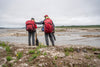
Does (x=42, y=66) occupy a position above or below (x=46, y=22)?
below

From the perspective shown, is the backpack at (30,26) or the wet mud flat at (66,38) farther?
the wet mud flat at (66,38)

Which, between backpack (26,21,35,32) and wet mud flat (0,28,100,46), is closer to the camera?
backpack (26,21,35,32)

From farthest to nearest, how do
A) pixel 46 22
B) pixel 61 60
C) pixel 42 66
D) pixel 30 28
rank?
1. pixel 30 28
2. pixel 46 22
3. pixel 61 60
4. pixel 42 66

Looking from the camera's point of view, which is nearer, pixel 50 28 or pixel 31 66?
pixel 31 66

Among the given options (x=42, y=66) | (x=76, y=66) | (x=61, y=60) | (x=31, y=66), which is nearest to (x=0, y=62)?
(x=31, y=66)

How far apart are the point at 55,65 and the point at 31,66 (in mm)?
842

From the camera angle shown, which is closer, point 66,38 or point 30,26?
point 30,26

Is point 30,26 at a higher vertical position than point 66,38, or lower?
higher

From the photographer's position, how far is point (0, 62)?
3340 millimetres

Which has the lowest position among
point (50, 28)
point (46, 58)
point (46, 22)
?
point (46, 58)

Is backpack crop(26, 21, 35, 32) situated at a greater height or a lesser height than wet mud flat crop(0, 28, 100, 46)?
greater

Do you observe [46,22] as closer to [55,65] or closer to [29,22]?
[29,22]

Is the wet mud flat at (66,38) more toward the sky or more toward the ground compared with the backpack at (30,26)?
more toward the ground

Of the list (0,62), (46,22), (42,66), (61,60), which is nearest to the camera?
(42,66)
